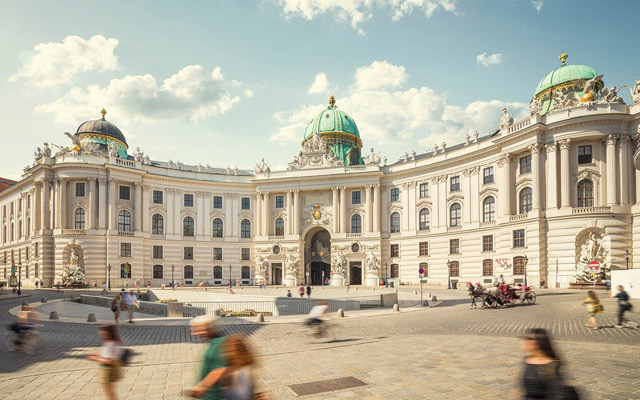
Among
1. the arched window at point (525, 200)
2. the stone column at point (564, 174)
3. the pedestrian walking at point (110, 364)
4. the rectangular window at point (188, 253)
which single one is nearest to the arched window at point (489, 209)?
the arched window at point (525, 200)

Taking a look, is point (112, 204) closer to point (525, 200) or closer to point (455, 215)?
point (455, 215)

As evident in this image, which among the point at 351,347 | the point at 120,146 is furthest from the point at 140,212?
the point at 351,347

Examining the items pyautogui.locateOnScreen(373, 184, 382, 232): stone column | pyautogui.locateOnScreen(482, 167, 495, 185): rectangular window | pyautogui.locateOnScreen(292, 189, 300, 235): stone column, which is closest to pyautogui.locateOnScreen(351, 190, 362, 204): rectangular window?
pyautogui.locateOnScreen(373, 184, 382, 232): stone column

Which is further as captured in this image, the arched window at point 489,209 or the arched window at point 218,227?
the arched window at point 218,227

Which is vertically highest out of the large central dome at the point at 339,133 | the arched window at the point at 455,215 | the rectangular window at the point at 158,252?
the large central dome at the point at 339,133

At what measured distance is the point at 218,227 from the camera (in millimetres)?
67938

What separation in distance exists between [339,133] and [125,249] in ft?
128

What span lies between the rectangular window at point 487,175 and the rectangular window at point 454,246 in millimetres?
8350

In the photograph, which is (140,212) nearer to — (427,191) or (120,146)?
(120,146)

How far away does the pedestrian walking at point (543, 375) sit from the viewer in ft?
19.2

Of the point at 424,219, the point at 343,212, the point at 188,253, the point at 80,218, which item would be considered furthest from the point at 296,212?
the point at 80,218

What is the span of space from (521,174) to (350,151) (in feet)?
106

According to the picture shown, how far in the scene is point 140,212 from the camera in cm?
6156

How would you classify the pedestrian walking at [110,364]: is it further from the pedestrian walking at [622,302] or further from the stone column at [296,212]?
the stone column at [296,212]
